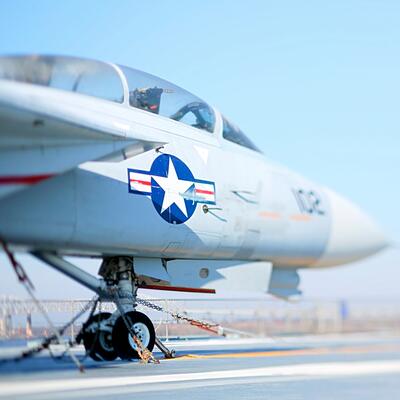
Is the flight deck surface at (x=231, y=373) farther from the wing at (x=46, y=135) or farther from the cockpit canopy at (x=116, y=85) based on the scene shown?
the cockpit canopy at (x=116, y=85)

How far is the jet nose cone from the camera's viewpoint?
29.7ft

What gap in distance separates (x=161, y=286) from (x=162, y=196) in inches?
46.2

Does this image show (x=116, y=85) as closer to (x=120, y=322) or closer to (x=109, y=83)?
(x=109, y=83)

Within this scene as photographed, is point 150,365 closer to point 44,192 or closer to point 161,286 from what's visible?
point 161,286

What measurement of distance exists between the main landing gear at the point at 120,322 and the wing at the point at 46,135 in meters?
1.47

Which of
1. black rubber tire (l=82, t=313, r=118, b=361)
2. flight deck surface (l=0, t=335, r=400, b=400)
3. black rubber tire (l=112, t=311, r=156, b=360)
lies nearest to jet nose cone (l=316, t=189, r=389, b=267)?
flight deck surface (l=0, t=335, r=400, b=400)

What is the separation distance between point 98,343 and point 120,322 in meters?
0.34

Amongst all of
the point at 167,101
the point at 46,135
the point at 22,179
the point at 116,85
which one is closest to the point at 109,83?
the point at 116,85

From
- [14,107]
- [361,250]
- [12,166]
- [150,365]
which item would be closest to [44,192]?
[12,166]

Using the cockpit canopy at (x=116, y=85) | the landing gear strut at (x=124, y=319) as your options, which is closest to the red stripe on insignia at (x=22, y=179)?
the cockpit canopy at (x=116, y=85)

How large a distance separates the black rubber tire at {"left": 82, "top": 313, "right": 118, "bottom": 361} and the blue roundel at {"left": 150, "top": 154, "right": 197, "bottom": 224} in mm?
1170

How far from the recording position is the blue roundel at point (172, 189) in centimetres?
673

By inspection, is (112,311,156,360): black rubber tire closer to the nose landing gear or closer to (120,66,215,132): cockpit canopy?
the nose landing gear

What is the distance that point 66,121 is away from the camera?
5.24 m
